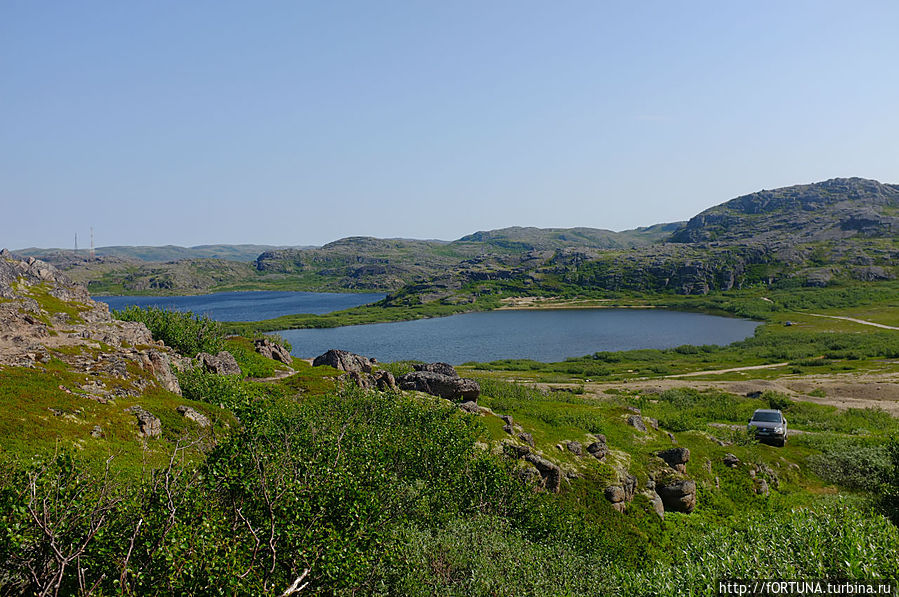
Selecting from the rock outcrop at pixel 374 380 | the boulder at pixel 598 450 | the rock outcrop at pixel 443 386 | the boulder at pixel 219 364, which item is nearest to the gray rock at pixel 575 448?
the boulder at pixel 598 450

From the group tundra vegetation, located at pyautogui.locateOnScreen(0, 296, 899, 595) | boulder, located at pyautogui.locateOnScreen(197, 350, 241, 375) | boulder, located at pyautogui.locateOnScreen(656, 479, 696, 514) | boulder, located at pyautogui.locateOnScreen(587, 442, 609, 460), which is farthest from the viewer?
boulder, located at pyautogui.locateOnScreen(197, 350, 241, 375)

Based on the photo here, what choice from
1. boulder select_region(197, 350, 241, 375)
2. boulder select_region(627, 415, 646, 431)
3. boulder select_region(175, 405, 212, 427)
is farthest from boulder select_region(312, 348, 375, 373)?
boulder select_region(627, 415, 646, 431)

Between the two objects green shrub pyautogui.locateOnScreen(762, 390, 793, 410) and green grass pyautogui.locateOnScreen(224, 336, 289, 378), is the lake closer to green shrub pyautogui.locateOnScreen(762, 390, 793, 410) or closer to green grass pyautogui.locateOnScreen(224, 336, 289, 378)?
green grass pyautogui.locateOnScreen(224, 336, 289, 378)

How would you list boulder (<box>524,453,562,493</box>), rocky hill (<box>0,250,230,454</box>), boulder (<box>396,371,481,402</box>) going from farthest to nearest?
boulder (<box>396,371,481,402</box>)
boulder (<box>524,453,562,493</box>)
rocky hill (<box>0,250,230,454</box>)

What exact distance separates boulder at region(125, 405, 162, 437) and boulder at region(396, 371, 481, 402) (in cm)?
2310

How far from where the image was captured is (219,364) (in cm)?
5769

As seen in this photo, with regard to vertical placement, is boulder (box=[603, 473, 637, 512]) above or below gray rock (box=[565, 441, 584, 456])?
below

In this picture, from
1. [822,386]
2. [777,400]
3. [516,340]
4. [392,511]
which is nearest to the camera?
[392,511]

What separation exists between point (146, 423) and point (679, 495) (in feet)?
121

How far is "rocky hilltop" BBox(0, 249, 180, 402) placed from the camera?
1507 inches

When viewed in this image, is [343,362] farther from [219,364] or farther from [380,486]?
[380,486]

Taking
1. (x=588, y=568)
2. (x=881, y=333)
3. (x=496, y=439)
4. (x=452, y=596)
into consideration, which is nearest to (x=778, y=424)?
(x=496, y=439)

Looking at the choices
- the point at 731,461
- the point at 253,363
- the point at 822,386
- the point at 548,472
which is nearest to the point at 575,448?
the point at 548,472

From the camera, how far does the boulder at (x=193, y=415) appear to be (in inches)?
1391
